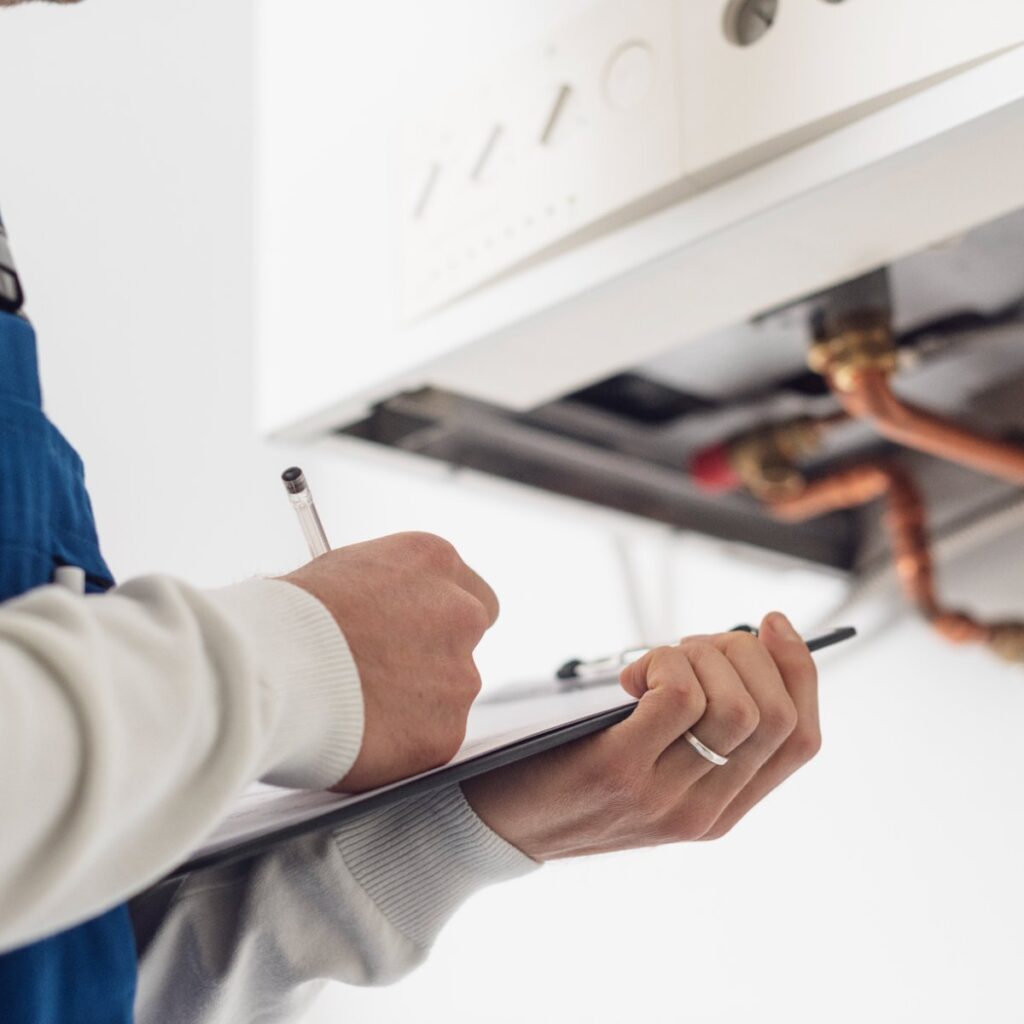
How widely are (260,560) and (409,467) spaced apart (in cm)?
30

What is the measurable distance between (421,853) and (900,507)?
647 millimetres

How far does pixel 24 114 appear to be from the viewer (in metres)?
1.04

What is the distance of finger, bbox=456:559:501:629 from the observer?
0.39 meters

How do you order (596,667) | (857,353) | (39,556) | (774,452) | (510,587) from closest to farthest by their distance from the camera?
(39,556) → (596,667) → (857,353) → (774,452) → (510,587)

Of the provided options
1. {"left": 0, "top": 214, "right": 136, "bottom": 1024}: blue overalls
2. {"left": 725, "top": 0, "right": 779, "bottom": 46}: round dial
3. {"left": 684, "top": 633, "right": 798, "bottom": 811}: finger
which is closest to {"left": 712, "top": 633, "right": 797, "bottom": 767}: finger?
{"left": 684, "top": 633, "right": 798, "bottom": 811}: finger

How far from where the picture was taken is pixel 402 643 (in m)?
0.35

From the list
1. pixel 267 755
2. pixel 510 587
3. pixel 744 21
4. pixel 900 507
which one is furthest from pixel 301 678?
pixel 510 587

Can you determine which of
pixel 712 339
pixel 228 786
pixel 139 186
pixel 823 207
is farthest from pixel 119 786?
pixel 139 186

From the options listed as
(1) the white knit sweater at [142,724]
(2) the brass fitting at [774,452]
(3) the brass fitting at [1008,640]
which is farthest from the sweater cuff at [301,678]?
(3) the brass fitting at [1008,640]

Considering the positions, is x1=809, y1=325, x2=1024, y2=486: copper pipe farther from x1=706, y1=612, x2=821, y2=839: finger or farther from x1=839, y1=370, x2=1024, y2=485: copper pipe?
x1=706, y1=612, x2=821, y2=839: finger

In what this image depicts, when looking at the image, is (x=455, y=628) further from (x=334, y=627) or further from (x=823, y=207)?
(x=823, y=207)

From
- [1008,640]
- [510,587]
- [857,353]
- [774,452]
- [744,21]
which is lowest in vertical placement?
[510,587]

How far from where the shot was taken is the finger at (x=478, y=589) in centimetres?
39

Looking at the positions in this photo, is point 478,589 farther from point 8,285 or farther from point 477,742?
point 8,285
